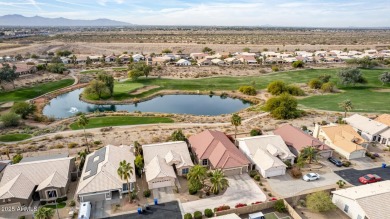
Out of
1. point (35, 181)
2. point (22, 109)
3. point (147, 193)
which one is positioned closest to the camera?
point (147, 193)

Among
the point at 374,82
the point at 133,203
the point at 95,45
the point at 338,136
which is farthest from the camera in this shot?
the point at 95,45

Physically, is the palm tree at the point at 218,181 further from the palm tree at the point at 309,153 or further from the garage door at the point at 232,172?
the palm tree at the point at 309,153

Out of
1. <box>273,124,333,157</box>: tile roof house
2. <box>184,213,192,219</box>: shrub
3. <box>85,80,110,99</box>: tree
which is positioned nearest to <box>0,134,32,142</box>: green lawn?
<box>85,80,110,99</box>: tree

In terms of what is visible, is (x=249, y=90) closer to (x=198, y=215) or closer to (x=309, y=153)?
(x=309, y=153)

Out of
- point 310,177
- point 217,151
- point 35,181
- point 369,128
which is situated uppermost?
point 369,128

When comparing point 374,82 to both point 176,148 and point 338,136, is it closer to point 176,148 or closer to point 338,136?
point 338,136

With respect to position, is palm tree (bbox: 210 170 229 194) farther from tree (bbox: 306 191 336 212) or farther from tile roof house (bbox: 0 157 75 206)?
tile roof house (bbox: 0 157 75 206)

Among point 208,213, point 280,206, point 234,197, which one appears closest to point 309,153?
point 280,206

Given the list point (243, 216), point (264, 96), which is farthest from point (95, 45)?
point (243, 216)
